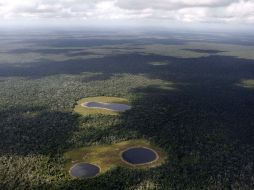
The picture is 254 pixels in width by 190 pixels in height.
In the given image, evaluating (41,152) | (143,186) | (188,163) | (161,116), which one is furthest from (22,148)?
(161,116)

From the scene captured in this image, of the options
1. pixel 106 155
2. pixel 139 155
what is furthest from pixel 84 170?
pixel 139 155

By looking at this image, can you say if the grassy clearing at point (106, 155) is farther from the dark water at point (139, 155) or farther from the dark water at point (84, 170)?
the dark water at point (139, 155)

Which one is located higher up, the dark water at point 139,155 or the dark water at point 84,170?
the dark water at point 139,155

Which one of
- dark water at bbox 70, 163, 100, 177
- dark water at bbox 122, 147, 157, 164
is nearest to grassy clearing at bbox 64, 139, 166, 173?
dark water at bbox 70, 163, 100, 177

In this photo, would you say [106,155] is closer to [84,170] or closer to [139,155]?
[139,155]

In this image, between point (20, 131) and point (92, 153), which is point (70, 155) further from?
point (20, 131)

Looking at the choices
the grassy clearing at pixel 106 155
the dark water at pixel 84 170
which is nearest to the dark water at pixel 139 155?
the grassy clearing at pixel 106 155
